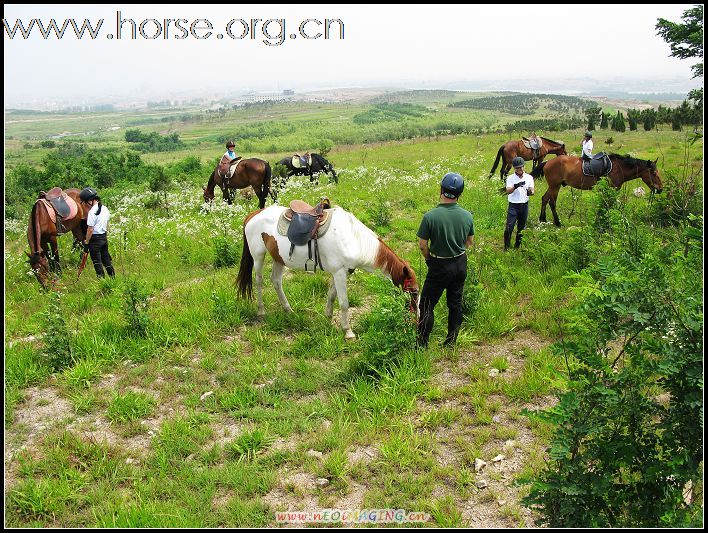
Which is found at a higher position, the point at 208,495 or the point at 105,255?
the point at 105,255

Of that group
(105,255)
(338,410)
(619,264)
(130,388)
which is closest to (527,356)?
(338,410)

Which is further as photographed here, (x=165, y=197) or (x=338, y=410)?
(x=165, y=197)

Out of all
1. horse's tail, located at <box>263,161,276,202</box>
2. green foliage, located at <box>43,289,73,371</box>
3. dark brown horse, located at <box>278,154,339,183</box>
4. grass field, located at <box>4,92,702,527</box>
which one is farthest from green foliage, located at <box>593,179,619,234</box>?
dark brown horse, located at <box>278,154,339,183</box>

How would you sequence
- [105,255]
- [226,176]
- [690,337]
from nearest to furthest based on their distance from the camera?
[690,337]
[105,255]
[226,176]

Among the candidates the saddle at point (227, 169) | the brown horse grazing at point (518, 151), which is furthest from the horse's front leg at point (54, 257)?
the brown horse grazing at point (518, 151)

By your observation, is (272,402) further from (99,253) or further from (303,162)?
(303,162)

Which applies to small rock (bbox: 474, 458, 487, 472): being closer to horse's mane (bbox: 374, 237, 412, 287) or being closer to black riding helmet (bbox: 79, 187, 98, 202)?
horse's mane (bbox: 374, 237, 412, 287)

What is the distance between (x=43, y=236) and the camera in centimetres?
931

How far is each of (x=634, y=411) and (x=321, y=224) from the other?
4.57 metres

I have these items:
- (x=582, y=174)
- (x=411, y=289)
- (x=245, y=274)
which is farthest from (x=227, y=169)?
(x=411, y=289)

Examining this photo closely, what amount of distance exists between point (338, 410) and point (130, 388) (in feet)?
8.97

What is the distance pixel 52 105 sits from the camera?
541 feet

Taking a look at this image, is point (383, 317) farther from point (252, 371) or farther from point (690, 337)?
point (690, 337)

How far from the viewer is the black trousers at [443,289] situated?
5.52 meters
